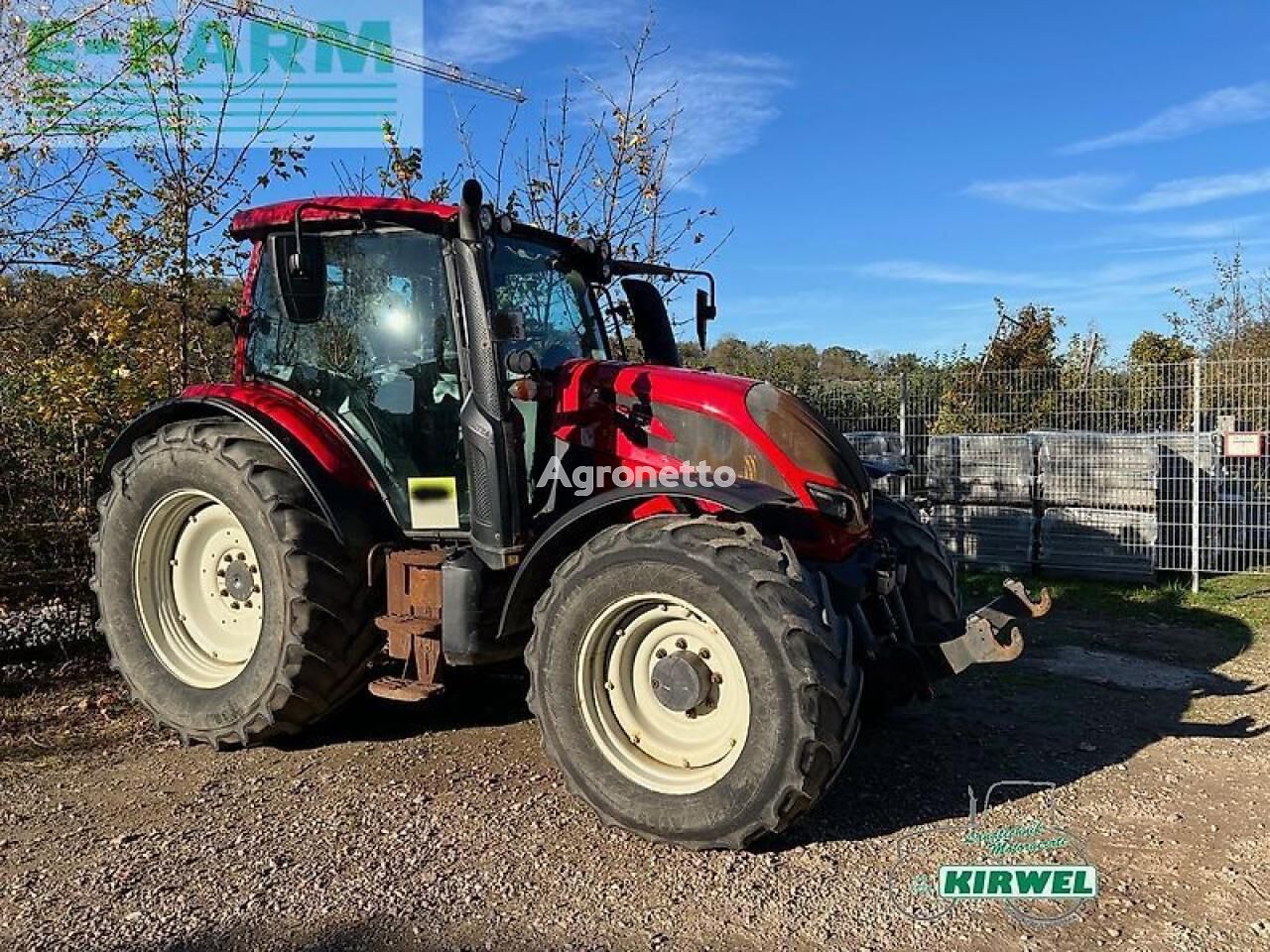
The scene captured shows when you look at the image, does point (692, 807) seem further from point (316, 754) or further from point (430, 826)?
point (316, 754)

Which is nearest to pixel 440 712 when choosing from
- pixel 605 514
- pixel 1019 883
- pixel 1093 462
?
pixel 605 514

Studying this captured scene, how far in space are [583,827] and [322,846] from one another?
0.97 m

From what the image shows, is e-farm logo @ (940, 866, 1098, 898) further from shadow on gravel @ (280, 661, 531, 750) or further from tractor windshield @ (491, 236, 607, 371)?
tractor windshield @ (491, 236, 607, 371)

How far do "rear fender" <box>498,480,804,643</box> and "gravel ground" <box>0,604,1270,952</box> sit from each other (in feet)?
2.69

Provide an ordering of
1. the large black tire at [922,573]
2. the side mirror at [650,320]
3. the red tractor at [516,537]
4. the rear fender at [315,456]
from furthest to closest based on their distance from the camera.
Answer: the side mirror at [650,320]
the large black tire at [922,573]
the rear fender at [315,456]
the red tractor at [516,537]

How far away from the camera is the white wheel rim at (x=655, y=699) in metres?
3.56

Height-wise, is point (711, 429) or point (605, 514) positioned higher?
point (711, 429)

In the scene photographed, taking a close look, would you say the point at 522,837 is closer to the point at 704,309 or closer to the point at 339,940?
the point at 339,940

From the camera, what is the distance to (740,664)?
3.44 metres

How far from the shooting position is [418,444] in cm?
454

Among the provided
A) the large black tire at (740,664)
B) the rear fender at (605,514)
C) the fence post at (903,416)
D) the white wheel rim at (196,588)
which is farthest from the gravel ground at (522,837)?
the fence post at (903,416)

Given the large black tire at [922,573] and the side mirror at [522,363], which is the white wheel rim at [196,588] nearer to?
the side mirror at [522,363]

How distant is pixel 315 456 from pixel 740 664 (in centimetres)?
Result: 227

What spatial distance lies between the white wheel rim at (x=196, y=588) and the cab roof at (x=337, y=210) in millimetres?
1383
